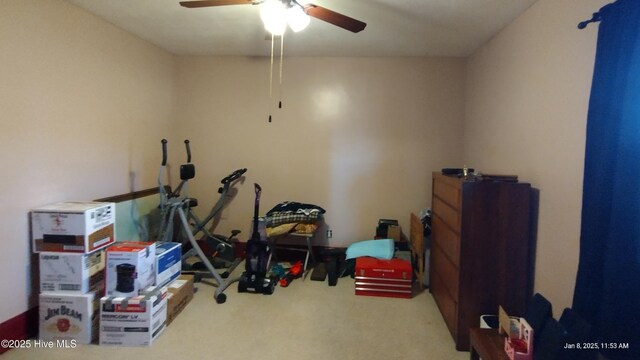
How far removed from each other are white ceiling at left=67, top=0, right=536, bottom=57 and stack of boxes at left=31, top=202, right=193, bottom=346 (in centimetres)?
168

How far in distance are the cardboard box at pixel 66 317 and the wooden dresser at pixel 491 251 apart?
8.12 feet

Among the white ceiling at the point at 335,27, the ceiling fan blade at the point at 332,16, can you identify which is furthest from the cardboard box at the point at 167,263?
the ceiling fan blade at the point at 332,16

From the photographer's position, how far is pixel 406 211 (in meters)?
3.73

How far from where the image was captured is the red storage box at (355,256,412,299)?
9.45 ft

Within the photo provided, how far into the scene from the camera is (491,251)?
2.08m

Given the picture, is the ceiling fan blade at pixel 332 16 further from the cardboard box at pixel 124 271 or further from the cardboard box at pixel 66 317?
the cardboard box at pixel 66 317

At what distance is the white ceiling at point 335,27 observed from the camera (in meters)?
2.37

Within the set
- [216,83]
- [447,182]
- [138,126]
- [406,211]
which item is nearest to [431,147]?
[406,211]

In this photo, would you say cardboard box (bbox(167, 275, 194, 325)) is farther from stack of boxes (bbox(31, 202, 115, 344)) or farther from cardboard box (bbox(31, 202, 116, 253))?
cardboard box (bbox(31, 202, 116, 253))

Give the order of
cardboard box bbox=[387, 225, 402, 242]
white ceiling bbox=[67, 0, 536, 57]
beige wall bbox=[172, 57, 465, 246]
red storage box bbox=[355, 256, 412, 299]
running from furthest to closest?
beige wall bbox=[172, 57, 465, 246] → cardboard box bbox=[387, 225, 402, 242] → red storage box bbox=[355, 256, 412, 299] → white ceiling bbox=[67, 0, 536, 57]

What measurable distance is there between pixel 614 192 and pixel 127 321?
2.80m

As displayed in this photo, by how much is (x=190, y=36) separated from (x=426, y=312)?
340 cm

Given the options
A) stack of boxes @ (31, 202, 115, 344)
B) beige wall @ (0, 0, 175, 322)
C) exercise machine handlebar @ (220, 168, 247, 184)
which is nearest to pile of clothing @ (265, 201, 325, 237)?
exercise machine handlebar @ (220, 168, 247, 184)

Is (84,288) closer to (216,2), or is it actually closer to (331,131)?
(216,2)
